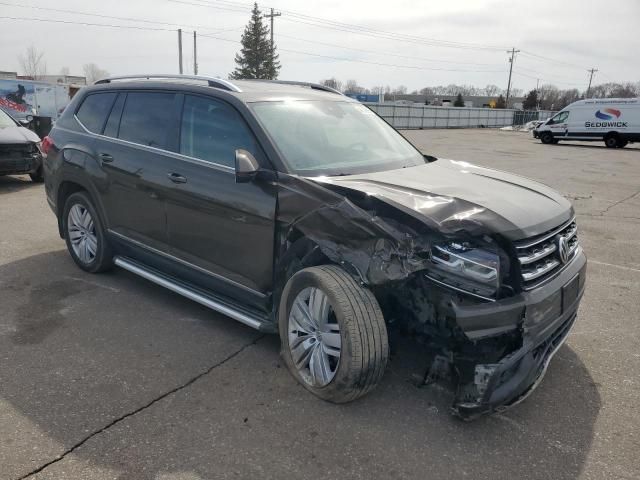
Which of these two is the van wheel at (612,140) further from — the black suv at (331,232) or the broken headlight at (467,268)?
the broken headlight at (467,268)

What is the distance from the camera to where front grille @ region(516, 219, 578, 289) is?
282 centimetres

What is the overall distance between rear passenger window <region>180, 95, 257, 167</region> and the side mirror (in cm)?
18

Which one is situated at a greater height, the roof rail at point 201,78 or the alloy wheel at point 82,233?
the roof rail at point 201,78

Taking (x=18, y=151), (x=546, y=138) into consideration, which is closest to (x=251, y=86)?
(x=18, y=151)

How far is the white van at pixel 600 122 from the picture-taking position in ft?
93.7

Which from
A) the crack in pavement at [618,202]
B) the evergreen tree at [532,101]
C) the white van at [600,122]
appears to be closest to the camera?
the crack in pavement at [618,202]

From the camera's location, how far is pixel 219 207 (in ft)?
12.0

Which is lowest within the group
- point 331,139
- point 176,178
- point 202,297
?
point 202,297

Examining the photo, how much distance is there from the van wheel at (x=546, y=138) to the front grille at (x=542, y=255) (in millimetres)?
31687

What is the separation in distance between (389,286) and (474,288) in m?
0.45

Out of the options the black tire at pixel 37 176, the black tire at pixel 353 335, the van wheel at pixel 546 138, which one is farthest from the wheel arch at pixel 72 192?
the van wheel at pixel 546 138

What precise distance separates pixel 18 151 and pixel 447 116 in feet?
155

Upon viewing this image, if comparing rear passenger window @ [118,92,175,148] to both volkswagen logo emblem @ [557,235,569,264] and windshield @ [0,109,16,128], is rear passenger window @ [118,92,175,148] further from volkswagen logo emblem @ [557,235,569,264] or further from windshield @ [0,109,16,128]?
windshield @ [0,109,16,128]

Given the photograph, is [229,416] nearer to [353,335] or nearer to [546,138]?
[353,335]
